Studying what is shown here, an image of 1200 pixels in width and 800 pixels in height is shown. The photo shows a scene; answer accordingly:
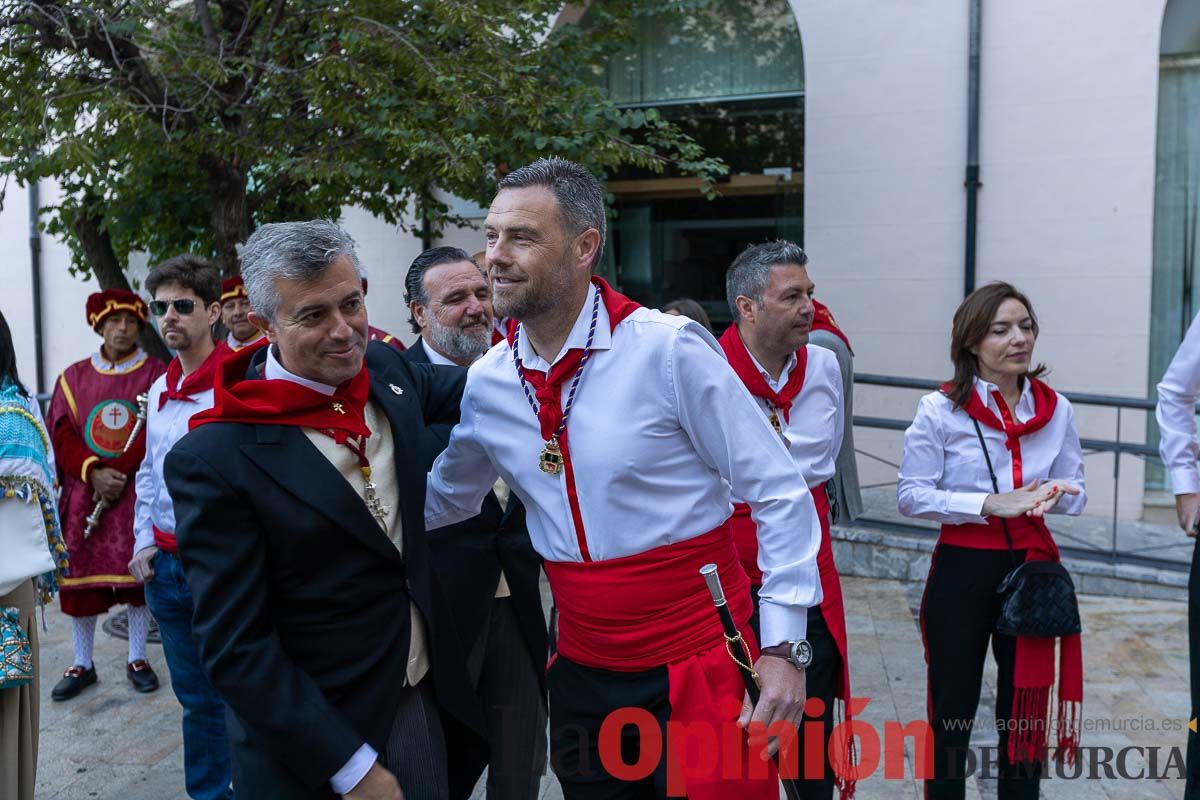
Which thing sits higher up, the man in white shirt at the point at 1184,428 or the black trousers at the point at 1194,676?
the man in white shirt at the point at 1184,428

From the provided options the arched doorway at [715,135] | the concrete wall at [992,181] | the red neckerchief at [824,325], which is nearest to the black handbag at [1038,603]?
the red neckerchief at [824,325]

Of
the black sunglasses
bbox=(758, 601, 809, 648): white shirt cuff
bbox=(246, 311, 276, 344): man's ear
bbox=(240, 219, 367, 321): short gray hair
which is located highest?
bbox=(240, 219, 367, 321): short gray hair

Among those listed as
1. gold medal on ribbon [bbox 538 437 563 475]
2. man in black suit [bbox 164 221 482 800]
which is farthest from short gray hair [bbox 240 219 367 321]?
gold medal on ribbon [bbox 538 437 563 475]

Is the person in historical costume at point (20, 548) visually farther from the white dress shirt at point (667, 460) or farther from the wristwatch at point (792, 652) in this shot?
the wristwatch at point (792, 652)

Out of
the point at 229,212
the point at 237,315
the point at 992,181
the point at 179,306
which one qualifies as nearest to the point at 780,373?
the point at 179,306

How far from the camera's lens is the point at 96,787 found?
4.46 m

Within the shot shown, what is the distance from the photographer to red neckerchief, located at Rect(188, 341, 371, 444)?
2.26m

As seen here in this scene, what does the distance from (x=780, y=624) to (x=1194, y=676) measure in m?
2.00

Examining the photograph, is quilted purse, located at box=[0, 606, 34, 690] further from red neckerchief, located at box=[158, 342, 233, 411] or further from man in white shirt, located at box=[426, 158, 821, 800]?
man in white shirt, located at box=[426, 158, 821, 800]

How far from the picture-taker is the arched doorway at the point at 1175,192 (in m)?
8.26

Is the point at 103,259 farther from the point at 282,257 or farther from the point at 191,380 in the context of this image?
the point at 282,257

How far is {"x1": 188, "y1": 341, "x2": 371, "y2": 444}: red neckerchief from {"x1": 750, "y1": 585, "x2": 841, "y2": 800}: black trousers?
155cm

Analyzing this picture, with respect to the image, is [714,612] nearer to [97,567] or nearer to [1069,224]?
[97,567]

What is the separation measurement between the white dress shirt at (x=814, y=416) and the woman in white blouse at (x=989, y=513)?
31cm
